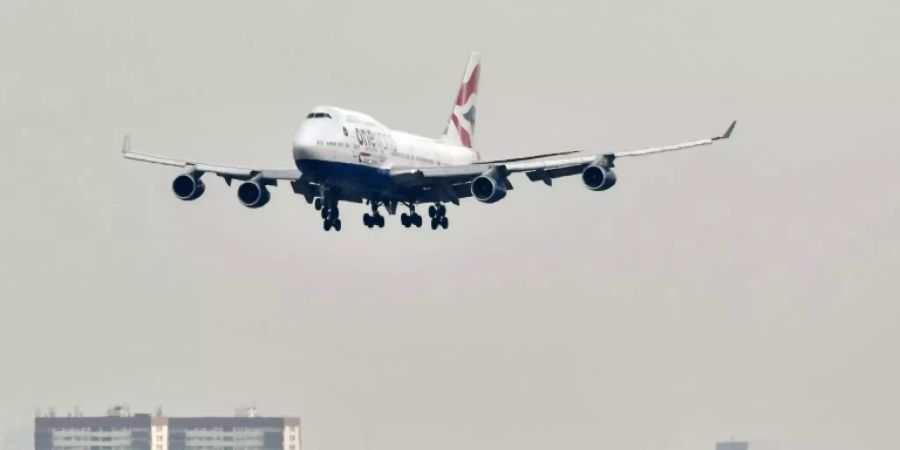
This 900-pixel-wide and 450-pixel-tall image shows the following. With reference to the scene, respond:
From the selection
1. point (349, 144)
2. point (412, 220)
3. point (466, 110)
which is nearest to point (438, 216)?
point (412, 220)

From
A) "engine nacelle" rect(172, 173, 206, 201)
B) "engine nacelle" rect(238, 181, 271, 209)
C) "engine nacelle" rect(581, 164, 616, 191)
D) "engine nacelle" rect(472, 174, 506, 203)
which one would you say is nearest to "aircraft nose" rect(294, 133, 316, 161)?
"engine nacelle" rect(238, 181, 271, 209)

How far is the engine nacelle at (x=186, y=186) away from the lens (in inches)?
5182

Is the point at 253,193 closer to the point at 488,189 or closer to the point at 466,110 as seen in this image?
the point at 488,189

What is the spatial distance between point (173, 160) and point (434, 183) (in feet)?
55.4

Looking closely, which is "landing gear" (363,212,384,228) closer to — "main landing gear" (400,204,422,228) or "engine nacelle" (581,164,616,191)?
"main landing gear" (400,204,422,228)

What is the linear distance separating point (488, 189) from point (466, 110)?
97.8 feet

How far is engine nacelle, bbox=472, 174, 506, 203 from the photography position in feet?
418

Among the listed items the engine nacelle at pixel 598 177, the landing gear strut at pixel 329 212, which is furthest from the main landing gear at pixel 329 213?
the engine nacelle at pixel 598 177

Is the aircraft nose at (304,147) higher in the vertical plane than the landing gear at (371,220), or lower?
higher

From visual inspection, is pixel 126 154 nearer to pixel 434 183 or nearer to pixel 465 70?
pixel 434 183

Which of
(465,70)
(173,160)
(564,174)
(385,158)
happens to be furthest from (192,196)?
(465,70)

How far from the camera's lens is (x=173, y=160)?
134 meters

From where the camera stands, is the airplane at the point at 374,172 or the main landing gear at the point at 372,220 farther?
the main landing gear at the point at 372,220

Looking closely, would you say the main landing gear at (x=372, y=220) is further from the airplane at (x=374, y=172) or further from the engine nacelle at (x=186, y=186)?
the engine nacelle at (x=186, y=186)
